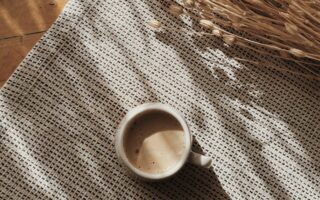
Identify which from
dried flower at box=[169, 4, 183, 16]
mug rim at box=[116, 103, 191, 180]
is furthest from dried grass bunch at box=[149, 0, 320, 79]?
mug rim at box=[116, 103, 191, 180]

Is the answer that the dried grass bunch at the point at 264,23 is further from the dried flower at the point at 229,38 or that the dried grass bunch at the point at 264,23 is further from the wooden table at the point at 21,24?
the wooden table at the point at 21,24

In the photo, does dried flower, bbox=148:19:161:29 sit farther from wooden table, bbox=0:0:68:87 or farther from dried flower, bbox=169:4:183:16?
wooden table, bbox=0:0:68:87

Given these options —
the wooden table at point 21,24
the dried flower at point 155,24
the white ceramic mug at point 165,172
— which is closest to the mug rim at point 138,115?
the white ceramic mug at point 165,172

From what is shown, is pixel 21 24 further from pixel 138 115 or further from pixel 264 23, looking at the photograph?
pixel 264 23

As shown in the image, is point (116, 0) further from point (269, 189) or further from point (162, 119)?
point (269, 189)

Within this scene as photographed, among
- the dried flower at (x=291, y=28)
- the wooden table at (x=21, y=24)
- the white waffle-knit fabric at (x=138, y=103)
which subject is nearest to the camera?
the dried flower at (x=291, y=28)

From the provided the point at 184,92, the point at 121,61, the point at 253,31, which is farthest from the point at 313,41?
the point at 121,61
